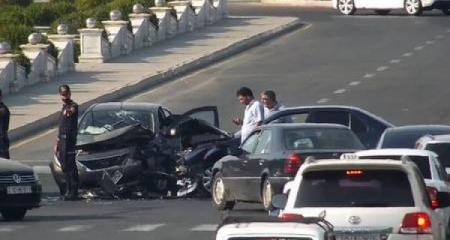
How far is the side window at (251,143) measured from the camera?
2538 centimetres

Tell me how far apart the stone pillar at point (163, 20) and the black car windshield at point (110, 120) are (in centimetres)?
2296

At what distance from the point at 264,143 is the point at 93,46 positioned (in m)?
23.7

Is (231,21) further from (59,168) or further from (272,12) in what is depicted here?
(59,168)

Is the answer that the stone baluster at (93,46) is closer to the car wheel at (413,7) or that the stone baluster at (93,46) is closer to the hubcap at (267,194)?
the car wheel at (413,7)

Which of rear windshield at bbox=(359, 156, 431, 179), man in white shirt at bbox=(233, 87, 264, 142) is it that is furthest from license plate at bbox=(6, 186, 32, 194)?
rear windshield at bbox=(359, 156, 431, 179)

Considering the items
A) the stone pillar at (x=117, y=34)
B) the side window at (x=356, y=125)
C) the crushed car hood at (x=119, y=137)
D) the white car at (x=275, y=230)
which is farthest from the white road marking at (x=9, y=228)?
the stone pillar at (x=117, y=34)

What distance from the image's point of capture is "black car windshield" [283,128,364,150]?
2452 cm

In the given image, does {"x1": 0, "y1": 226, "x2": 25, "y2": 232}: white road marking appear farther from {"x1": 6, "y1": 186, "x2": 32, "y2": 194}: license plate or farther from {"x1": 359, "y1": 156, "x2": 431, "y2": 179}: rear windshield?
{"x1": 359, "y1": 156, "x2": 431, "y2": 179}: rear windshield

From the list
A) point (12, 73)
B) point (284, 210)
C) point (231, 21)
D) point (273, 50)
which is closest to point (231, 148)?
point (284, 210)

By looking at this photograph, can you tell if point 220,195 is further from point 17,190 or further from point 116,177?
point 17,190

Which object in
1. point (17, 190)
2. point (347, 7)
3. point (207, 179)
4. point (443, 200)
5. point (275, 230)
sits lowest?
point (347, 7)

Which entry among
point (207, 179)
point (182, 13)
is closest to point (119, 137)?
point (207, 179)

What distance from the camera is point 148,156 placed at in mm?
28203

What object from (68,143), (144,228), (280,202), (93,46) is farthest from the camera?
(93,46)
